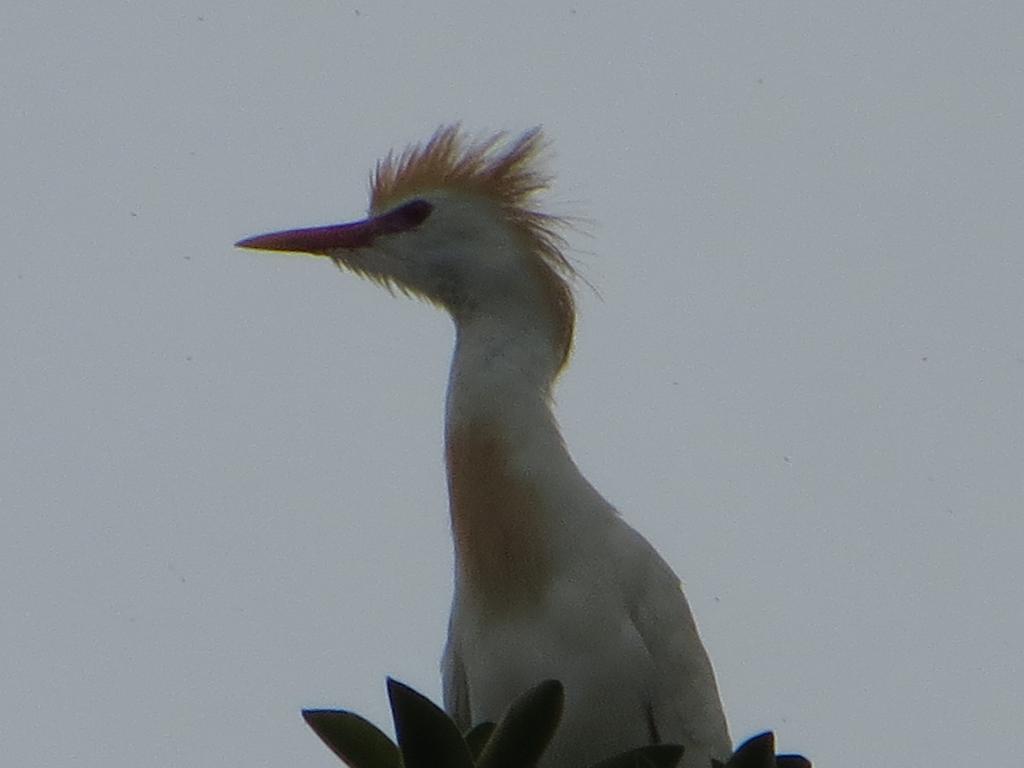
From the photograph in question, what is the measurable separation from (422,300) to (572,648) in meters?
1.29

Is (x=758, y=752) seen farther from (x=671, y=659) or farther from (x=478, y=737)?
(x=671, y=659)

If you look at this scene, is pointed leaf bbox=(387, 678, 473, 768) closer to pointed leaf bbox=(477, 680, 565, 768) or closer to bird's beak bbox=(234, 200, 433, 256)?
pointed leaf bbox=(477, 680, 565, 768)

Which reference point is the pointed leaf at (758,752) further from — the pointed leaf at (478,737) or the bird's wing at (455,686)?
the bird's wing at (455,686)

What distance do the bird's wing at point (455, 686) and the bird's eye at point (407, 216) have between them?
1266mm

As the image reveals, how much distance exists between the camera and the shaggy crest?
4160 mm

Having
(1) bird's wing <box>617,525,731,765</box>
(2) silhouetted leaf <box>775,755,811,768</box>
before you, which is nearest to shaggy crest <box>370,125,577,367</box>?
(1) bird's wing <box>617,525,731,765</box>

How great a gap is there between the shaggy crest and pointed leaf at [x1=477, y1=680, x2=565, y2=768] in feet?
8.93

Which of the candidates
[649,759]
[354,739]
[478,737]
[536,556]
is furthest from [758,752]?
[536,556]

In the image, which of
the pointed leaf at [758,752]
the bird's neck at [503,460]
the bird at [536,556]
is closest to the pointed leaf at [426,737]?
the pointed leaf at [758,752]

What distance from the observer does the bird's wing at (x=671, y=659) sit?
3.28 m

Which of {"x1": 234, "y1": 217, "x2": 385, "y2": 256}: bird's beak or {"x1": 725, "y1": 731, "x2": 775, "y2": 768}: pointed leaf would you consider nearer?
{"x1": 725, "y1": 731, "x2": 775, "y2": 768}: pointed leaf

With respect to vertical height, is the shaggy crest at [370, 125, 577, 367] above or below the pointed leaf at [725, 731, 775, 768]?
above

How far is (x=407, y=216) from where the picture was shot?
429 cm

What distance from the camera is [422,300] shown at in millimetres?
4207
